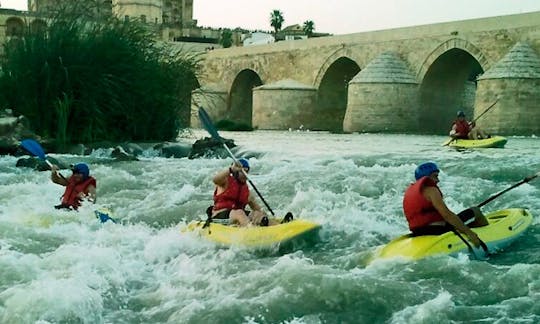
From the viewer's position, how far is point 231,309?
4.64 m

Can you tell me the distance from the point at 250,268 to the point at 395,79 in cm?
2053

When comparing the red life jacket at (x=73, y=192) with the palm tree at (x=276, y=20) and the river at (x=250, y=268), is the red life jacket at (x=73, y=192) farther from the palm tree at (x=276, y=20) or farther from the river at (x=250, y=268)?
the palm tree at (x=276, y=20)

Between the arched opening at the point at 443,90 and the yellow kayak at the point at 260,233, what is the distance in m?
19.6

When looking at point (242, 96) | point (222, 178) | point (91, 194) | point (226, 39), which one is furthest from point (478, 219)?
point (226, 39)

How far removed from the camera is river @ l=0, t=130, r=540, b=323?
15.1 ft

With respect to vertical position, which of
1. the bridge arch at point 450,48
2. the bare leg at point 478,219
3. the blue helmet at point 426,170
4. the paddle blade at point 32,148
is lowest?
the bare leg at point 478,219

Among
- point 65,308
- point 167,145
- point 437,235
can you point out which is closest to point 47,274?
point 65,308

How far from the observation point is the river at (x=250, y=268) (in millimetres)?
4594

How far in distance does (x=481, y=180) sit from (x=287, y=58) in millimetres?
23847

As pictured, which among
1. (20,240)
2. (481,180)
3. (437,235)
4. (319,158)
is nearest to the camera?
(437,235)

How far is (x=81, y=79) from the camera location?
13969 millimetres

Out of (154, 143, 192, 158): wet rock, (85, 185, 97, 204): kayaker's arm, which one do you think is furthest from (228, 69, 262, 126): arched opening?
(85, 185, 97, 204): kayaker's arm

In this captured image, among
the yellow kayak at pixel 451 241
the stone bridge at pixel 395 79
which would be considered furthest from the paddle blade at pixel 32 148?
the stone bridge at pixel 395 79

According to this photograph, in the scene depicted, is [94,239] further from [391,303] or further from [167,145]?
[167,145]
